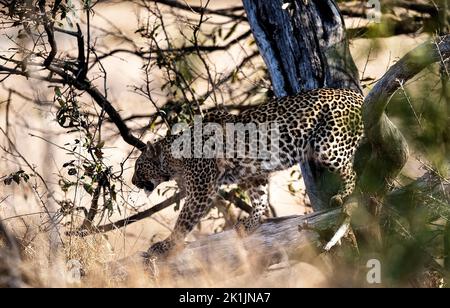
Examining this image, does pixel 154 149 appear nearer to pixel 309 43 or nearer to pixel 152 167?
pixel 152 167

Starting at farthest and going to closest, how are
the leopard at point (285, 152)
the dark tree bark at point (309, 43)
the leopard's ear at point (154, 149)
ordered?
the dark tree bark at point (309, 43), the leopard's ear at point (154, 149), the leopard at point (285, 152)

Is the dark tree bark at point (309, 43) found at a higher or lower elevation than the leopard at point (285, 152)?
higher

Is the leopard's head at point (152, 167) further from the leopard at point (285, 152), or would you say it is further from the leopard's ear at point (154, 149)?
the leopard at point (285, 152)

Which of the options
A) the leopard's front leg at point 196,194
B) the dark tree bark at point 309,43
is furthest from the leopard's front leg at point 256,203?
the dark tree bark at point 309,43

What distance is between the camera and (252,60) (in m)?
12.5

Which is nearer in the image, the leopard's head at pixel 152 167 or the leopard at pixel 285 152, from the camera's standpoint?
the leopard at pixel 285 152

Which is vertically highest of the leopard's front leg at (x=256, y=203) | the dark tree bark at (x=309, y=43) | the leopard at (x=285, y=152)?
the dark tree bark at (x=309, y=43)

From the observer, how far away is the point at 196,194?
836cm

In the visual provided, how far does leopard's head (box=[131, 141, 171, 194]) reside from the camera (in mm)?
8914

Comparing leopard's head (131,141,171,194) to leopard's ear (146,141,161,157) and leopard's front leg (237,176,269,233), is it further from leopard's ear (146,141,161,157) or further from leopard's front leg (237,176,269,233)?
leopard's front leg (237,176,269,233)

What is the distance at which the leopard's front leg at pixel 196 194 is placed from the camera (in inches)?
325

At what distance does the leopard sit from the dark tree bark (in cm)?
74

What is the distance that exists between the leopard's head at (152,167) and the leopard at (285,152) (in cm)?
35
